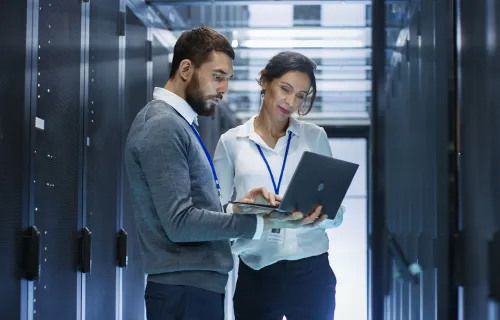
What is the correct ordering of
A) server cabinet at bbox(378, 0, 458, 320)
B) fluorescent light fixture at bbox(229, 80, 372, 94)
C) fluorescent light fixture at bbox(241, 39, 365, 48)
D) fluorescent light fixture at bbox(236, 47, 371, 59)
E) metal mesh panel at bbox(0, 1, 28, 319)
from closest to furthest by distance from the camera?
metal mesh panel at bbox(0, 1, 28, 319) < server cabinet at bbox(378, 0, 458, 320) < fluorescent light fixture at bbox(241, 39, 365, 48) < fluorescent light fixture at bbox(236, 47, 371, 59) < fluorescent light fixture at bbox(229, 80, 372, 94)

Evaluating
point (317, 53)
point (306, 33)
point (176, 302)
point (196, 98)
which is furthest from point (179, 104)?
point (317, 53)

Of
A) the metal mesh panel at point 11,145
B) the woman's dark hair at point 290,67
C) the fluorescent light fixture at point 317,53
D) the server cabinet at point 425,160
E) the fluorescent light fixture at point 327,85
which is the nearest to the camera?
the metal mesh panel at point 11,145

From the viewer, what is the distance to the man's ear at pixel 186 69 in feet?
8.57

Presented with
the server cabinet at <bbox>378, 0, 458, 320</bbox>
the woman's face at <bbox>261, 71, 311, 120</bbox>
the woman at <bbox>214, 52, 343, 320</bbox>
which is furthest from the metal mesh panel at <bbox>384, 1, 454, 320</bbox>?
the woman's face at <bbox>261, 71, 311, 120</bbox>

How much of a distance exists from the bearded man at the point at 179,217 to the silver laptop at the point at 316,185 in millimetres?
97

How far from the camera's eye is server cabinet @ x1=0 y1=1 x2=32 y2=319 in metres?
3.04

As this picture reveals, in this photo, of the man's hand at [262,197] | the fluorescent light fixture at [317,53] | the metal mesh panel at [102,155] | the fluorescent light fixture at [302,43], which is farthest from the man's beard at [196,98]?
the fluorescent light fixture at [317,53]

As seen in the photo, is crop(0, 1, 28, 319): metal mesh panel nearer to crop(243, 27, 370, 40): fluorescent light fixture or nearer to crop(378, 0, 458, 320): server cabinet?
crop(378, 0, 458, 320): server cabinet

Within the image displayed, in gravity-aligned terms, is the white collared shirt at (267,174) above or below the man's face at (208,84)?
below

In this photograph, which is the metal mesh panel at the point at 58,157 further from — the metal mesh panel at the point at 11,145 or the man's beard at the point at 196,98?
the man's beard at the point at 196,98

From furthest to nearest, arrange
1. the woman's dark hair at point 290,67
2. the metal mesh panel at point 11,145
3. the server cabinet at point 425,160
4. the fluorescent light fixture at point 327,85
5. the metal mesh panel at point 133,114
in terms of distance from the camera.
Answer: the fluorescent light fixture at point 327,85
the metal mesh panel at point 133,114
the server cabinet at point 425,160
the woman's dark hair at point 290,67
the metal mesh panel at point 11,145

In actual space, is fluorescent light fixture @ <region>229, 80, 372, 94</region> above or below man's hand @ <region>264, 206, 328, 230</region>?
above

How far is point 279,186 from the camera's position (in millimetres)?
3051

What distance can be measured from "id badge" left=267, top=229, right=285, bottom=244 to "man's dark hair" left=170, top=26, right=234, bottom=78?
2.40 feet
